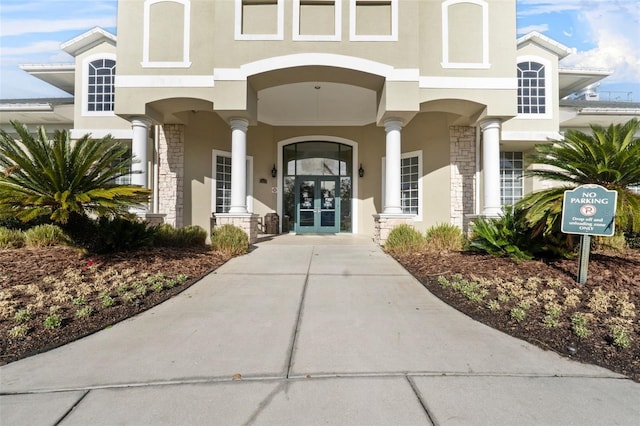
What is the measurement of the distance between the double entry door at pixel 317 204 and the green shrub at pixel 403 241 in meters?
5.03

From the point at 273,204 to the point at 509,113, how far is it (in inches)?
342

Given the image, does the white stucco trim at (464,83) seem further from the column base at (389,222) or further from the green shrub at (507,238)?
the green shrub at (507,238)

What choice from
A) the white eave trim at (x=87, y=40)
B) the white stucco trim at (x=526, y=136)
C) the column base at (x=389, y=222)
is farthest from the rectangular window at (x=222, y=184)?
the white stucco trim at (x=526, y=136)

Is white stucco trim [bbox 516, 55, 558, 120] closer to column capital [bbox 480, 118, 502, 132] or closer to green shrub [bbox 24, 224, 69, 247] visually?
column capital [bbox 480, 118, 502, 132]

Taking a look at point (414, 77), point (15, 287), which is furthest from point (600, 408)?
point (414, 77)

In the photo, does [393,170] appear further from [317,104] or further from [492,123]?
[317,104]

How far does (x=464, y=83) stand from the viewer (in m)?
9.19

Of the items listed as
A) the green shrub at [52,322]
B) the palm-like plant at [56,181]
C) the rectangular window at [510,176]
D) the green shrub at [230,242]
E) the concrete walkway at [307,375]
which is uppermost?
the rectangular window at [510,176]

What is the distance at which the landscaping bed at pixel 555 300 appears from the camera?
126 inches

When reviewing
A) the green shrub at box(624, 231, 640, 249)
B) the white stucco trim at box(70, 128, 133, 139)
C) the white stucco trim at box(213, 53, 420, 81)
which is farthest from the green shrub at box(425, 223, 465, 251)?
the white stucco trim at box(70, 128, 133, 139)

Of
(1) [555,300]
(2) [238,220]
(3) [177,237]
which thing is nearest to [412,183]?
(2) [238,220]

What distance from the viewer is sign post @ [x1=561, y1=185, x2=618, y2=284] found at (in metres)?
4.76

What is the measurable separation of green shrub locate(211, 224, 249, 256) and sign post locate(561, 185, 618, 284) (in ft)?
21.1

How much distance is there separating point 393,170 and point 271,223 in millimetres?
5441
